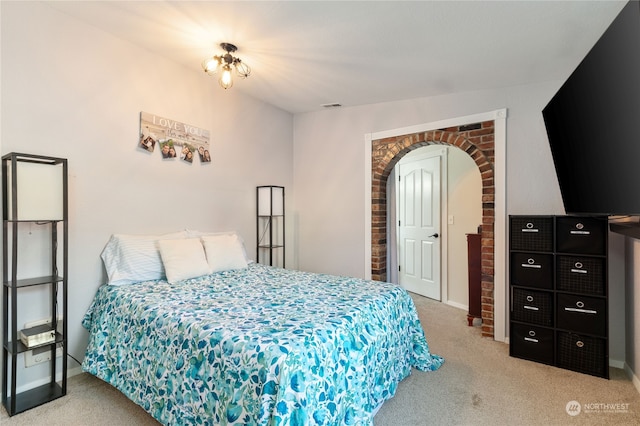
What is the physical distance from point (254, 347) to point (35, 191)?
5.52 feet

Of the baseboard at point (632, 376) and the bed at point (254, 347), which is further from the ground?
the bed at point (254, 347)

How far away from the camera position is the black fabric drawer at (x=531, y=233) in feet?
8.39

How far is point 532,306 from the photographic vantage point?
264 cm

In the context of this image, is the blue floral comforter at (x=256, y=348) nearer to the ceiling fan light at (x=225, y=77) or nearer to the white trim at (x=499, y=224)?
the white trim at (x=499, y=224)

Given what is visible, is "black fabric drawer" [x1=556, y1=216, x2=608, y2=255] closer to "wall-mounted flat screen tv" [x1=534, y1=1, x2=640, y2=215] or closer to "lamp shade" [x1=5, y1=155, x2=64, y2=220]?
"wall-mounted flat screen tv" [x1=534, y1=1, x2=640, y2=215]

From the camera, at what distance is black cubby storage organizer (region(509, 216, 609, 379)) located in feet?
7.75

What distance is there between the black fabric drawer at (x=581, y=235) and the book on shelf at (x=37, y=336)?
3.64m

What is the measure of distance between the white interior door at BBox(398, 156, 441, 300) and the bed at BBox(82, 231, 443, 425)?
6.68ft

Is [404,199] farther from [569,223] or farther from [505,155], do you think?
[569,223]

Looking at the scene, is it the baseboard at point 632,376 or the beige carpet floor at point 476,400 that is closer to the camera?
the beige carpet floor at point 476,400

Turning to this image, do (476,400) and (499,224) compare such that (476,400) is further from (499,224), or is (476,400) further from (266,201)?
(266,201)

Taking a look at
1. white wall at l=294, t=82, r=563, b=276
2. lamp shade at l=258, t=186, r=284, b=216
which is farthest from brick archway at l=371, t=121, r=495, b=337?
lamp shade at l=258, t=186, r=284, b=216

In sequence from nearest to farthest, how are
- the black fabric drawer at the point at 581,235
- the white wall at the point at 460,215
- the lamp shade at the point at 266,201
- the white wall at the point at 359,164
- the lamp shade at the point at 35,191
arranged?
1. the lamp shade at the point at 35,191
2. the black fabric drawer at the point at 581,235
3. the white wall at the point at 359,164
4. the lamp shade at the point at 266,201
5. the white wall at the point at 460,215

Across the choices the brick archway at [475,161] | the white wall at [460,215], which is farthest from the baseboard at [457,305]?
the brick archway at [475,161]
